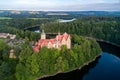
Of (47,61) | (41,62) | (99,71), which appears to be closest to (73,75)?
(47,61)

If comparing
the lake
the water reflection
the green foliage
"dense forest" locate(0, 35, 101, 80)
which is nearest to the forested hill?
the lake

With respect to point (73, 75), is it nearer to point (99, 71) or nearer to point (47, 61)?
point (47, 61)

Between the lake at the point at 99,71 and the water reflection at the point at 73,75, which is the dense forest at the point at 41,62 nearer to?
the water reflection at the point at 73,75

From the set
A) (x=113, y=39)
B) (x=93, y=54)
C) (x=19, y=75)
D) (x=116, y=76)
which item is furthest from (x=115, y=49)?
(x=19, y=75)

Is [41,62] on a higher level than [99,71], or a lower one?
higher

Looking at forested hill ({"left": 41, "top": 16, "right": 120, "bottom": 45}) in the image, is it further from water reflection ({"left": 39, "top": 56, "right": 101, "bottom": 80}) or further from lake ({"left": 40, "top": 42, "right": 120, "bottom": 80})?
water reflection ({"left": 39, "top": 56, "right": 101, "bottom": 80})
